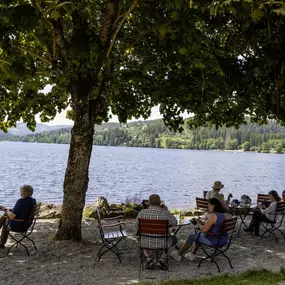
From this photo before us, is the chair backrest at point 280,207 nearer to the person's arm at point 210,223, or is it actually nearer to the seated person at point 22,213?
the person's arm at point 210,223

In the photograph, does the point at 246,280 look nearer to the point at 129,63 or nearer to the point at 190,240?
the point at 190,240

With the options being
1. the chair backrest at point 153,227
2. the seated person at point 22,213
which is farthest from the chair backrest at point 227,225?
the seated person at point 22,213

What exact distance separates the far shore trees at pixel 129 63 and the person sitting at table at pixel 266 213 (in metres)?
2.43

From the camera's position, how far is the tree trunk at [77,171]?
9.82m

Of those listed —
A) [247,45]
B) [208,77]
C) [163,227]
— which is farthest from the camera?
[247,45]

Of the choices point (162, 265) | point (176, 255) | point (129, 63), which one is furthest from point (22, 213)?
point (129, 63)

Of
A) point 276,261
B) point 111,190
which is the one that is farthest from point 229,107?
point 111,190

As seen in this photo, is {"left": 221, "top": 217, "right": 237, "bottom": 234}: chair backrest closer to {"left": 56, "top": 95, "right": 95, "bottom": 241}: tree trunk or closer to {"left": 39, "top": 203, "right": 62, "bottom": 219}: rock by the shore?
{"left": 56, "top": 95, "right": 95, "bottom": 241}: tree trunk

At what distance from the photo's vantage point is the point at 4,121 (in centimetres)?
1417

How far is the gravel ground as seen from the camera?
728 centimetres

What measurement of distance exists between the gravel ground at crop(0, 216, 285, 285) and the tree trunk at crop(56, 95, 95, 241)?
506mm

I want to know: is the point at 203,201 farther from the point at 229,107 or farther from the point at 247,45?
the point at 247,45

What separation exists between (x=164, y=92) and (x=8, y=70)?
4819 millimetres

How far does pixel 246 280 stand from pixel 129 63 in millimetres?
6759
